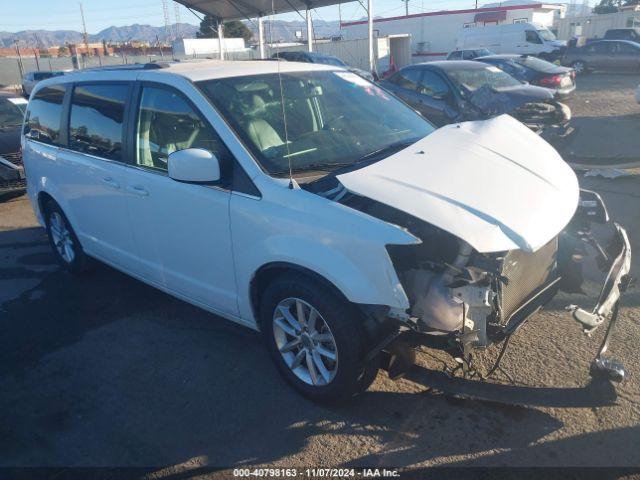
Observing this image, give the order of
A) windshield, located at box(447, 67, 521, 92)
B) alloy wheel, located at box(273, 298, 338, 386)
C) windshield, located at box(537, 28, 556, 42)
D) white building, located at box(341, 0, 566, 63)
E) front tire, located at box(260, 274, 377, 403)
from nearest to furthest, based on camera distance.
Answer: front tire, located at box(260, 274, 377, 403), alloy wheel, located at box(273, 298, 338, 386), windshield, located at box(447, 67, 521, 92), windshield, located at box(537, 28, 556, 42), white building, located at box(341, 0, 566, 63)

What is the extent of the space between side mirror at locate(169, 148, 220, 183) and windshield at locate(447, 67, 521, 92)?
775cm

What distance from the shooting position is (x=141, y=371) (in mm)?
3777

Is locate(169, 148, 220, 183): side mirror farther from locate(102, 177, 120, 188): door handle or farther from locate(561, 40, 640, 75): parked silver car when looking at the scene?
locate(561, 40, 640, 75): parked silver car

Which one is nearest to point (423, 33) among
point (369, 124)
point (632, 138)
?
point (632, 138)

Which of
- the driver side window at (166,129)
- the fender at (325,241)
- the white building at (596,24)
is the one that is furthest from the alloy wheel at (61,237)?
the white building at (596,24)

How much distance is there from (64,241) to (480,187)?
4205 millimetres

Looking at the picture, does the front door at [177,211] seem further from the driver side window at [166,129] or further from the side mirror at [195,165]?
the side mirror at [195,165]

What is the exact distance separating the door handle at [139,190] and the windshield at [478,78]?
750 cm

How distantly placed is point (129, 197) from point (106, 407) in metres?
1.51

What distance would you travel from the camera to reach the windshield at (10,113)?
31.9ft

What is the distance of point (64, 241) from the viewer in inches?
213

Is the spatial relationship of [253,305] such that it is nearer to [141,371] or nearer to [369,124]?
[141,371]

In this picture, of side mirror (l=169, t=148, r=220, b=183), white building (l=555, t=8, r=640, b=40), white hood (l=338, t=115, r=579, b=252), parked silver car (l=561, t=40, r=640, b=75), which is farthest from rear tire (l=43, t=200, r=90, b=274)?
white building (l=555, t=8, r=640, b=40)

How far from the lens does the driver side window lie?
3.53 metres
